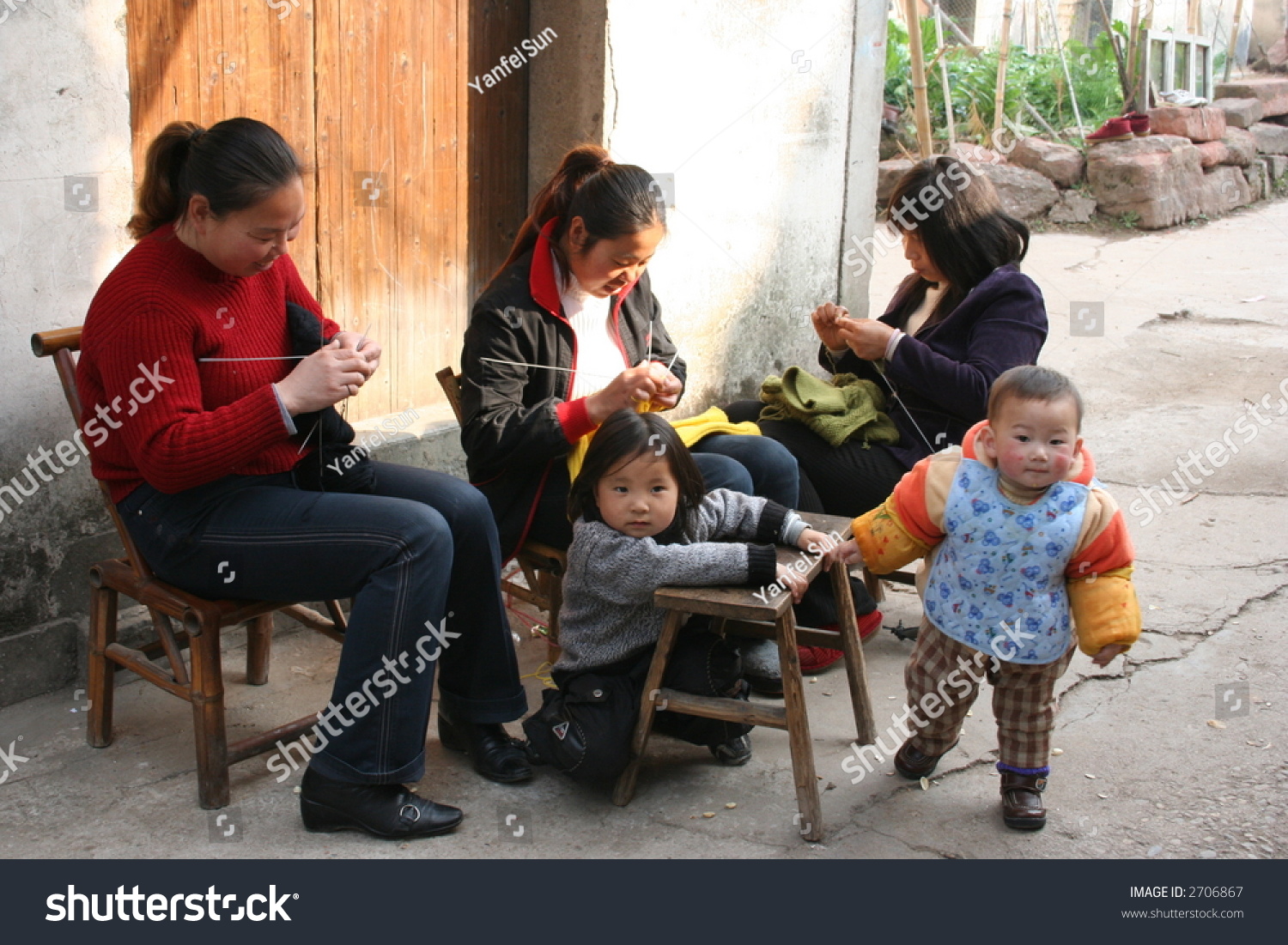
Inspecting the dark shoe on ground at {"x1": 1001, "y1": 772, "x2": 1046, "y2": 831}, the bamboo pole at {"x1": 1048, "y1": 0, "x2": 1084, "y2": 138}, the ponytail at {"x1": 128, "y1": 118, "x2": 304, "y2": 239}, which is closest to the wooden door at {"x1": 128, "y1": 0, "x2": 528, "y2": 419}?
the ponytail at {"x1": 128, "y1": 118, "x2": 304, "y2": 239}

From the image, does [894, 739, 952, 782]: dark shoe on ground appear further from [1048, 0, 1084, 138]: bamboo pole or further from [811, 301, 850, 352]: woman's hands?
[1048, 0, 1084, 138]: bamboo pole

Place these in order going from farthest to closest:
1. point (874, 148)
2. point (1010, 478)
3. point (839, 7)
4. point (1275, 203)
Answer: point (1275, 203), point (874, 148), point (839, 7), point (1010, 478)

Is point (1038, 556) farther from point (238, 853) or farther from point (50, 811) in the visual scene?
point (50, 811)

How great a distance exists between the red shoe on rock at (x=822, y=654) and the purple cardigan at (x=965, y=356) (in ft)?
1.52

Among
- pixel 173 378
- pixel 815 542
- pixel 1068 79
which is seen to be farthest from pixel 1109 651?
pixel 1068 79

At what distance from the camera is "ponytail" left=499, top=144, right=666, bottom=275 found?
3018 millimetres

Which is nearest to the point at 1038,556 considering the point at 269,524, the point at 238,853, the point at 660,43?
the point at 269,524

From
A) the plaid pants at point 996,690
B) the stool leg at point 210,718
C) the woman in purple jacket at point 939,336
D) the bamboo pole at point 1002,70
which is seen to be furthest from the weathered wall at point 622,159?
the bamboo pole at point 1002,70

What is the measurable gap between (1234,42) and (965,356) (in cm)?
1388

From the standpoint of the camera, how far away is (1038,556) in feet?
8.45

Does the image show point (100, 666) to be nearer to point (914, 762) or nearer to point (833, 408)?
point (914, 762)

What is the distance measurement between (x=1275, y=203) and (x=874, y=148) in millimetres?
8617

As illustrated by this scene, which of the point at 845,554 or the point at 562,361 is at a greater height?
the point at 562,361

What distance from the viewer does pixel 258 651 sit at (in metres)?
3.34
